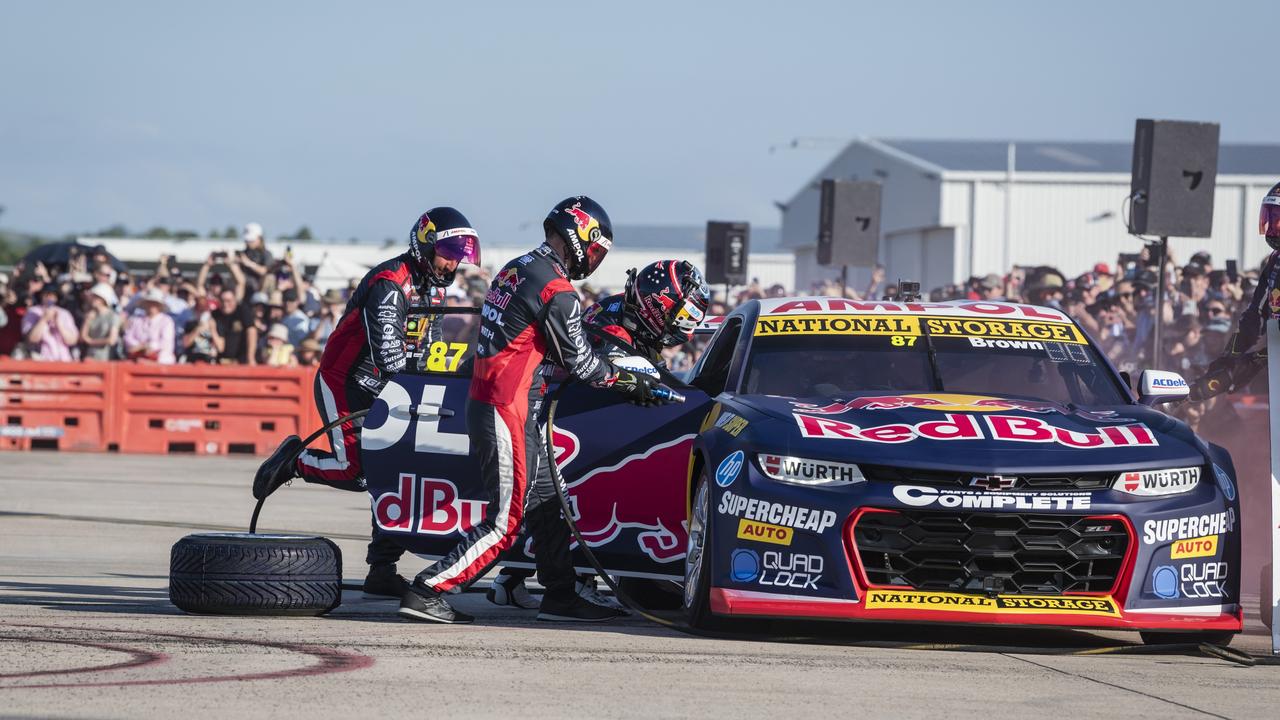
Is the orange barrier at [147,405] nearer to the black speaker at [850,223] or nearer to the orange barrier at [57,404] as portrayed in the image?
the orange barrier at [57,404]

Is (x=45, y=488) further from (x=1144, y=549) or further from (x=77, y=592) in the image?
(x=1144, y=549)

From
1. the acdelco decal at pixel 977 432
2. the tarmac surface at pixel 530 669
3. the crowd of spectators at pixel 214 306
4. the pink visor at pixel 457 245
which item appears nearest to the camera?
the tarmac surface at pixel 530 669

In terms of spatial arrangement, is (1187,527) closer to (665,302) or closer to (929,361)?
(929,361)

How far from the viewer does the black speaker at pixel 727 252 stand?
78.4 feet

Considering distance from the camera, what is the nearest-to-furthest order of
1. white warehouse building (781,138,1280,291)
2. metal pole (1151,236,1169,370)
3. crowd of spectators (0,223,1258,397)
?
metal pole (1151,236,1169,370) < crowd of spectators (0,223,1258,397) < white warehouse building (781,138,1280,291)

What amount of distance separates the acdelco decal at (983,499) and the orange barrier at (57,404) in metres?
16.8

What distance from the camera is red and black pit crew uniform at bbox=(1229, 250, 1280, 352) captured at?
379 inches

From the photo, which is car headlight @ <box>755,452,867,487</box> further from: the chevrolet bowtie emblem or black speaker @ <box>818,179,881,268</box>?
black speaker @ <box>818,179,881,268</box>

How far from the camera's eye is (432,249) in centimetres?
916

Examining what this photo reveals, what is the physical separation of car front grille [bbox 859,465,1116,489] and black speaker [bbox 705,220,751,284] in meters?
16.8

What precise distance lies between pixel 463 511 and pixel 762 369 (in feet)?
4.87

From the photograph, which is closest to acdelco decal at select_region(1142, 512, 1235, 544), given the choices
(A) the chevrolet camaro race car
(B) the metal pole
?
(A) the chevrolet camaro race car

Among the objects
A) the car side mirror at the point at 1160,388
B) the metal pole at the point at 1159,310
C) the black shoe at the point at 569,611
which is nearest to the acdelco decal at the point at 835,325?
the car side mirror at the point at 1160,388

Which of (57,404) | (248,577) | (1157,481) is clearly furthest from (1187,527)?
(57,404)
